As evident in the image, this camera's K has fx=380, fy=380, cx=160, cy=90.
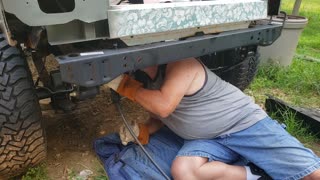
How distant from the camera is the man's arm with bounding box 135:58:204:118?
1.98 meters

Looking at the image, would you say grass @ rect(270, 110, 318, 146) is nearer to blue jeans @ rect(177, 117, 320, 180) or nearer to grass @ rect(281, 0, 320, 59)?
blue jeans @ rect(177, 117, 320, 180)

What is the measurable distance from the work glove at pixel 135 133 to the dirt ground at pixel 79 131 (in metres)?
0.24

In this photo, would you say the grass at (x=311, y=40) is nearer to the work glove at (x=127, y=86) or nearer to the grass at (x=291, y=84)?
the grass at (x=291, y=84)

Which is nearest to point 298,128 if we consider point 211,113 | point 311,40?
point 211,113

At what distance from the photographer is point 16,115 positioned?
5.98 ft

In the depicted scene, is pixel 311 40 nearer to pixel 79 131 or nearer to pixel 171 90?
pixel 79 131

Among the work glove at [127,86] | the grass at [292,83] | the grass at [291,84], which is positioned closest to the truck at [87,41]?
the work glove at [127,86]

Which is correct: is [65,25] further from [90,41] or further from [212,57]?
[212,57]

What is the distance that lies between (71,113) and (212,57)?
1.17 m

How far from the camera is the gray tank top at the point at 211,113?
7.11 feet

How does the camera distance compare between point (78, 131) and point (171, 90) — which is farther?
point (78, 131)

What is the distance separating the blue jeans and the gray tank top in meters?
0.05

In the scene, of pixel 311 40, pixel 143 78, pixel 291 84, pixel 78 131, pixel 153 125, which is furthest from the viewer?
pixel 311 40

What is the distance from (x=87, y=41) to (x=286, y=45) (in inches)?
121
